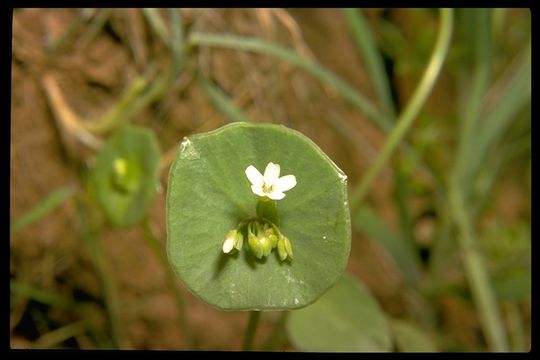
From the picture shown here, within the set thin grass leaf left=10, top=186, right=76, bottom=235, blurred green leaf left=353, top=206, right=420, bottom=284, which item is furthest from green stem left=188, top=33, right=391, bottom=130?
thin grass leaf left=10, top=186, right=76, bottom=235

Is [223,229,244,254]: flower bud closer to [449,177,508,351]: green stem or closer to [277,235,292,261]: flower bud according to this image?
[277,235,292,261]: flower bud

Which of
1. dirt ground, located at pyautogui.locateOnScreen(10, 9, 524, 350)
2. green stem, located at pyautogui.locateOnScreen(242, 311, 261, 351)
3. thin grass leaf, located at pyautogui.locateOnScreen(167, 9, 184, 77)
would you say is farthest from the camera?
dirt ground, located at pyautogui.locateOnScreen(10, 9, 524, 350)

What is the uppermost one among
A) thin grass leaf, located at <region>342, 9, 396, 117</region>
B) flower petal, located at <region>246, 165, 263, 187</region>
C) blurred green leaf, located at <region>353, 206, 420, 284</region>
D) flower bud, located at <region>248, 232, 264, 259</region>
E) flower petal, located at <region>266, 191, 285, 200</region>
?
thin grass leaf, located at <region>342, 9, 396, 117</region>

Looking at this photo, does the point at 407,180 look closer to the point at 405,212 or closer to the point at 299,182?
the point at 405,212

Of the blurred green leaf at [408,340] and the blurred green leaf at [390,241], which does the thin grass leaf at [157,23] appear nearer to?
the blurred green leaf at [390,241]

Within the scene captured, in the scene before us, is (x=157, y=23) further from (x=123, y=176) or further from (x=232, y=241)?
(x=232, y=241)

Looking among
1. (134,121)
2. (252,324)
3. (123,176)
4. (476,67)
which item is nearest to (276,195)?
(252,324)

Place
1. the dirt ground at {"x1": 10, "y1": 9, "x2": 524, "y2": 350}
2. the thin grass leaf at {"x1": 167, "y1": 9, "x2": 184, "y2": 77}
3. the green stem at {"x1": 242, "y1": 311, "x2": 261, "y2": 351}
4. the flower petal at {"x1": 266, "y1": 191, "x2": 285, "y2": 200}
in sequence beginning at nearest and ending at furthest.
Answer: the flower petal at {"x1": 266, "y1": 191, "x2": 285, "y2": 200}, the green stem at {"x1": 242, "y1": 311, "x2": 261, "y2": 351}, the thin grass leaf at {"x1": 167, "y1": 9, "x2": 184, "y2": 77}, the dirt ground at {"x1": 10, "y1": 9, "x2": 524, "y2": 350}
